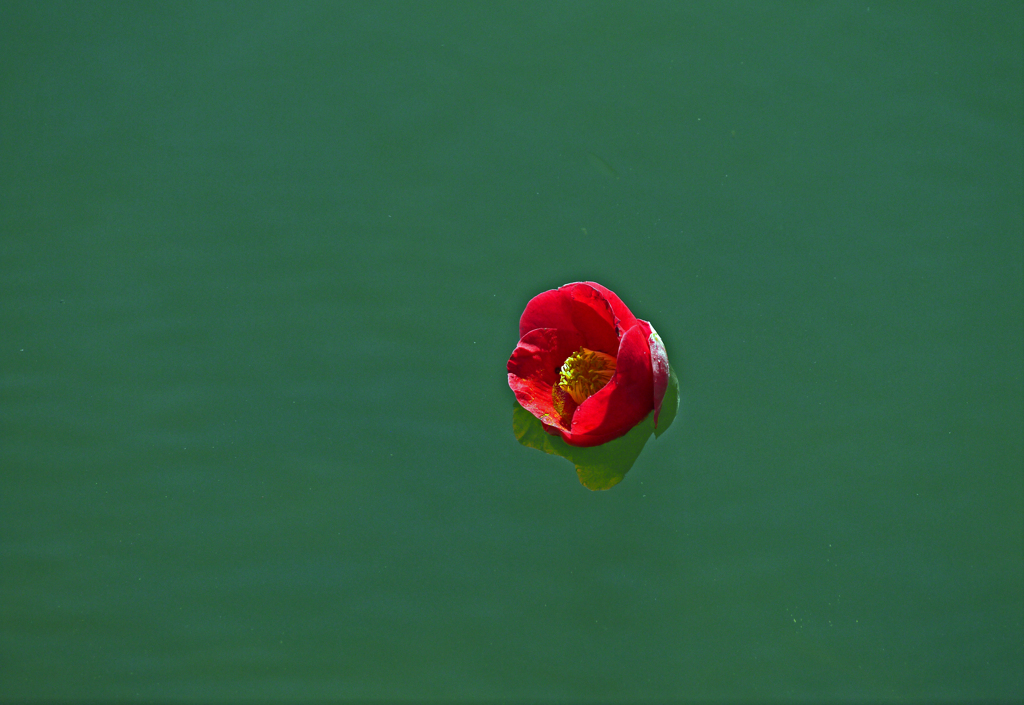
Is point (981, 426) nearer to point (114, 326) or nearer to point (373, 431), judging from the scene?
point (373, 431)

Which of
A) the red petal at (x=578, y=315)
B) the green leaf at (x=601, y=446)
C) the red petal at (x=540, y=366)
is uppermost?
the red petal at (x=578, y=315)

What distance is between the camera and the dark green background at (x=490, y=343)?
0.57 metres

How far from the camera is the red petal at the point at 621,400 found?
0.47 meters

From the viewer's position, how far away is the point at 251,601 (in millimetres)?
600

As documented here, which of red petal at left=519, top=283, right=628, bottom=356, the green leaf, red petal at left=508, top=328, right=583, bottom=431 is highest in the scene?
red petal at left=519, top=283, right=628, bottom=356

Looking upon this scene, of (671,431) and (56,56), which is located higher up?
(56,56)

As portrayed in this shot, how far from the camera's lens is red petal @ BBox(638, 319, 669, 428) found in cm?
49

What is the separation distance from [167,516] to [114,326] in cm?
17

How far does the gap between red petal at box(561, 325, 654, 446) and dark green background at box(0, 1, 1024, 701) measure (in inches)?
2.7

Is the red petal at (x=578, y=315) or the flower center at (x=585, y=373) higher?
the red petal at (x=578, y=315)

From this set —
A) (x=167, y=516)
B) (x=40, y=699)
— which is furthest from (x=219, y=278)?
(x=40, y=699)

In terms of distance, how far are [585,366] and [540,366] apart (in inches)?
1.4

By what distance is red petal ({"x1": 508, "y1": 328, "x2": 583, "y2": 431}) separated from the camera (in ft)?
1.72

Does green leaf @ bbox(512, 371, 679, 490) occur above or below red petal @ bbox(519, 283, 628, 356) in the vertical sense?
below
